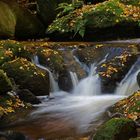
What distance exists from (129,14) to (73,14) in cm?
224

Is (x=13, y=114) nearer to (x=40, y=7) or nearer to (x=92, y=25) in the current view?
(x=92, y=25)

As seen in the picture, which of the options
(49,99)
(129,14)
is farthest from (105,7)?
(49,99)

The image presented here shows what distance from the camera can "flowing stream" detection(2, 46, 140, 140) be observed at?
7.75 metres

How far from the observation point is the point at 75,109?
9.60 metres

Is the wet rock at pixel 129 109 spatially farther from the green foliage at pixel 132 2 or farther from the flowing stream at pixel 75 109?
the green foliage at pixel 132 2

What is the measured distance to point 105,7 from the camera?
15.3 metres

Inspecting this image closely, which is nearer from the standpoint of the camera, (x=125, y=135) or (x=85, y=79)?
(x=125, y=135)

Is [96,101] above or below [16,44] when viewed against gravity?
below

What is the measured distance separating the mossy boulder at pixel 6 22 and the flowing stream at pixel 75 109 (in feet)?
10.3

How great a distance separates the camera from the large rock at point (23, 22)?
16.2m

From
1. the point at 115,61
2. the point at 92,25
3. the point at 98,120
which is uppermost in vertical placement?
the point at 92,25

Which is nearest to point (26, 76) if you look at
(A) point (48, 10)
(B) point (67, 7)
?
(B) point (67, 7)

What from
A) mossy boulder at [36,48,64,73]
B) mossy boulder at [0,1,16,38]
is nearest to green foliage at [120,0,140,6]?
mossy boulder at [0,1,16,38]

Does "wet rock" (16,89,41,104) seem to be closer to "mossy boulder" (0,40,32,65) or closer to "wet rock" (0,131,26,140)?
"mossy boulder" (0,40,32,65)
